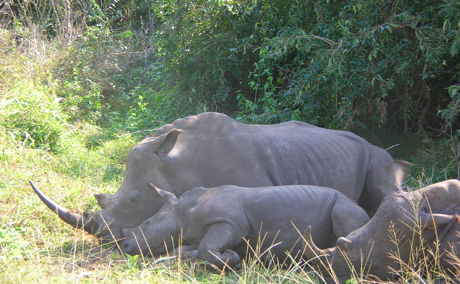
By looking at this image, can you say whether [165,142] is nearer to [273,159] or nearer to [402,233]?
[273,159]

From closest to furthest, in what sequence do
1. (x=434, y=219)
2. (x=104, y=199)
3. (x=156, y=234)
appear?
(x=434, y=219), (x=156, y=234), (x=104, y=199)

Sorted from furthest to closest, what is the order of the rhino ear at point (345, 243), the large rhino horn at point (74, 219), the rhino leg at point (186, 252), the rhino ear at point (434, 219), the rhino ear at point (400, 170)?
the rhino ear at point (400, 170)
the large rhino horn at point (74, 219)
the rhino leg at point (186, 252)
the rhino ear at point (345, 243)
the rhino ear at point (434, 219)

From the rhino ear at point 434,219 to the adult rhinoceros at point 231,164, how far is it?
1.86 metres

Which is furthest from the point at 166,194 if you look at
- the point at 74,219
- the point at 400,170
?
the point at 400,170

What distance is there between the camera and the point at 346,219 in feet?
17.7

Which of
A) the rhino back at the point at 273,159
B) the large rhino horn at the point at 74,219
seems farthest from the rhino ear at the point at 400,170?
the large rhino horn at the point at 74,219

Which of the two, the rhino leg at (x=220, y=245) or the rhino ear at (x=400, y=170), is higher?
the rhino leg at (x=220, y=245)

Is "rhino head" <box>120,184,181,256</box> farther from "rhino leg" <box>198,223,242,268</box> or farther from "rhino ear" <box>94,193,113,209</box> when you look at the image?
"rhino ear" <box>94,193,113,209</box>

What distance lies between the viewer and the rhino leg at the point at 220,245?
520 centimetres

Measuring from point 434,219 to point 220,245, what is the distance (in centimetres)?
159

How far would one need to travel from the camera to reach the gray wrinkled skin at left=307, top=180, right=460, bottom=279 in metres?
4.74

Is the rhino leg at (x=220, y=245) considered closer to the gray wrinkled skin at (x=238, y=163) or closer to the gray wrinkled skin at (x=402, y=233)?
the gray wrinkled skin at (x=402, y=233)

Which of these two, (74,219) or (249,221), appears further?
(74,219)

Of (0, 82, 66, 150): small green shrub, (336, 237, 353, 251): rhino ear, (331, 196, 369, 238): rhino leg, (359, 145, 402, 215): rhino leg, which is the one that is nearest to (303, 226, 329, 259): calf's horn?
(336, 237, 353, 251): rhino ear
